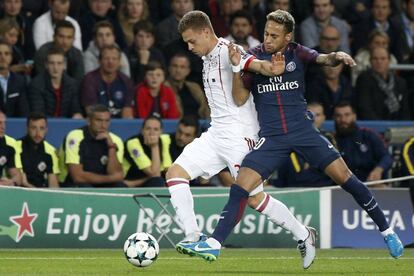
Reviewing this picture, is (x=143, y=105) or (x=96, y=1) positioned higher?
(x=96, y=1)

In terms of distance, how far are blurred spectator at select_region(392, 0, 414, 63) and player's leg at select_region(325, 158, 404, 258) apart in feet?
27.0

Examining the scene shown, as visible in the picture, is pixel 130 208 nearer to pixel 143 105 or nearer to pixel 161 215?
pixel 161 215

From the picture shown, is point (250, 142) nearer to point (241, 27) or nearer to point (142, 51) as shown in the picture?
point (142, 51)

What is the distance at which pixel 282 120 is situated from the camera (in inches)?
449

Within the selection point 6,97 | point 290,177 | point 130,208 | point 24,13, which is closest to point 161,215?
point 130,208

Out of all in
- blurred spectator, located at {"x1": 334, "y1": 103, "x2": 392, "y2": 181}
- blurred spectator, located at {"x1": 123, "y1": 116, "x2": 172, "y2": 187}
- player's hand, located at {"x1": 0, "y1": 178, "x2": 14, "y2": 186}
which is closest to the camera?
player's hand, located at {"x1": 0, "y1": 178, "x2": 14, "y2": 186}

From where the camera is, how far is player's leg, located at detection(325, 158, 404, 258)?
450 inches

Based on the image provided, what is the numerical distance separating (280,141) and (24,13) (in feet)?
24.8

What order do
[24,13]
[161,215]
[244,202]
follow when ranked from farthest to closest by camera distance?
1. [24,13]
2. [161,215]
3. [244,202]

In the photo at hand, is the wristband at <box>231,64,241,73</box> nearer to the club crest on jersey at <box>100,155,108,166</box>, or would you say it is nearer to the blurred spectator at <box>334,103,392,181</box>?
the club crest on jersey at <box>100,155,108,166</box>

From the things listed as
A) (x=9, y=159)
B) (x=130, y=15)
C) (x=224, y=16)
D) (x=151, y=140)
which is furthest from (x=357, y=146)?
(x=9, y=159)

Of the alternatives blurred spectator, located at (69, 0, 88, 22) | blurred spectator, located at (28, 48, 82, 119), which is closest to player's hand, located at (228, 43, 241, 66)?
blurred spectator, located at (28, 48, 82, 119)

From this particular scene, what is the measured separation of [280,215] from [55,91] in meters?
6.05

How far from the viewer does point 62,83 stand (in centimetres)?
1697
